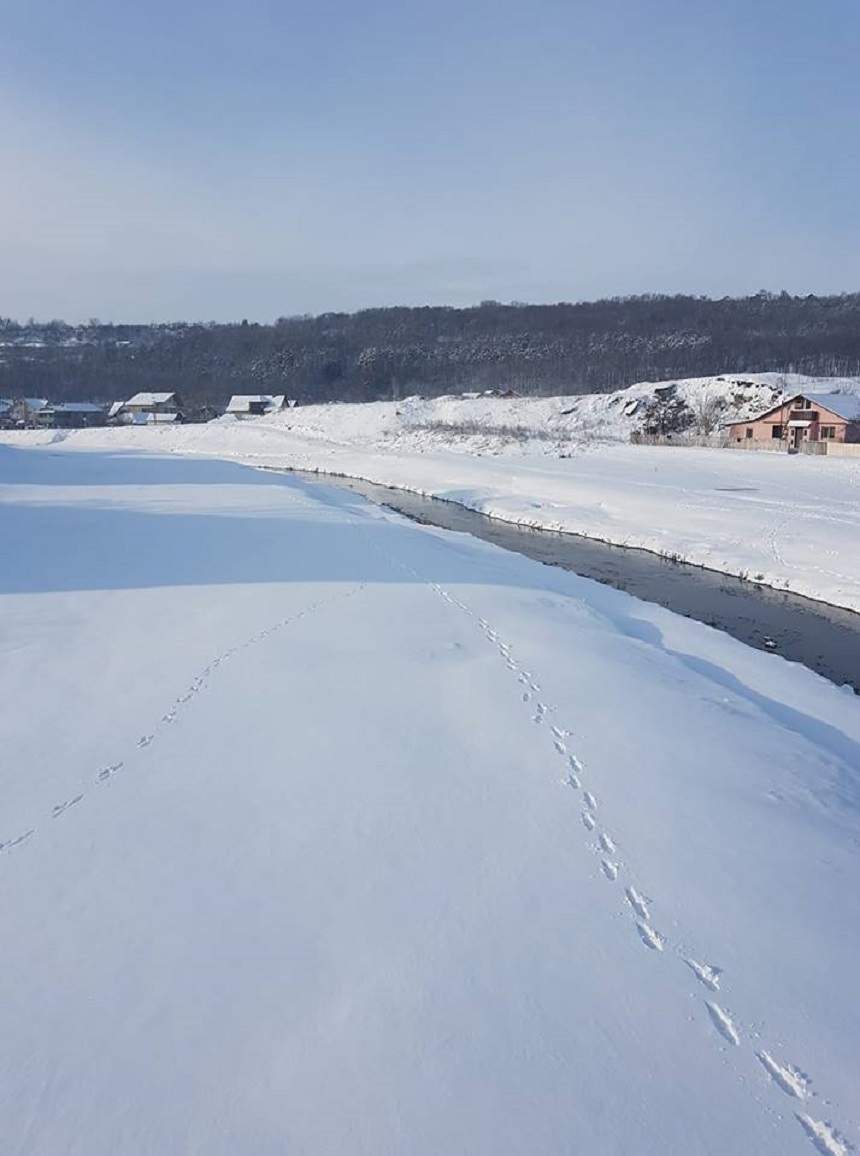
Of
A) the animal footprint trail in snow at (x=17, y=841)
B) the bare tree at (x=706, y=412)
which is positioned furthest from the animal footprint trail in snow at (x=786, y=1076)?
the bare tree at (x=706, y=412)

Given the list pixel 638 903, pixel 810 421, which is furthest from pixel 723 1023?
pixel 810 421

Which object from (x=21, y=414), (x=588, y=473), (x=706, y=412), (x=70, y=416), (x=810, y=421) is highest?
(x=706, y=412)

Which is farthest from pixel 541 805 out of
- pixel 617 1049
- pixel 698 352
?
pixel 698 352

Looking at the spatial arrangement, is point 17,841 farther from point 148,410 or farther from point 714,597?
point 148,410

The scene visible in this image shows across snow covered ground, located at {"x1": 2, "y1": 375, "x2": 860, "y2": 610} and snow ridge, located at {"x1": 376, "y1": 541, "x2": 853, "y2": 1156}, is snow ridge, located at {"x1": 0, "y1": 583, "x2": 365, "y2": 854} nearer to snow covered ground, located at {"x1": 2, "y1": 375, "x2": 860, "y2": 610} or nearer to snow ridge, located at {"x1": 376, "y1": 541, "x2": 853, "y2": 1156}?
snow ridge, located at {"x1": 376, "y1": 541, "x2": 853, "y2": 1156}

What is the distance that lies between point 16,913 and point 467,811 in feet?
11.0

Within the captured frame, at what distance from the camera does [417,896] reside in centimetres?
547

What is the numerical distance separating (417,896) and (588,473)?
32.4 m

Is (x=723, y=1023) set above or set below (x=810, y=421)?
below

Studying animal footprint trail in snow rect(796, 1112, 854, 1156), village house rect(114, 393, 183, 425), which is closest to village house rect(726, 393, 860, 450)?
animal footprint trail in snow rect(796, 1112, 854, 1156)

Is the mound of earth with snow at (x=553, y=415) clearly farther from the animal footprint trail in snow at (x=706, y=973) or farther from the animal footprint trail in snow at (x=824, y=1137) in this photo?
the animal footprint trail in snow at (x=824, y=1137)

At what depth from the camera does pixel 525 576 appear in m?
17.4

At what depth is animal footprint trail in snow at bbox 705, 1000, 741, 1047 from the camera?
434cm

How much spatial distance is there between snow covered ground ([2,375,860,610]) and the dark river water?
703mm
